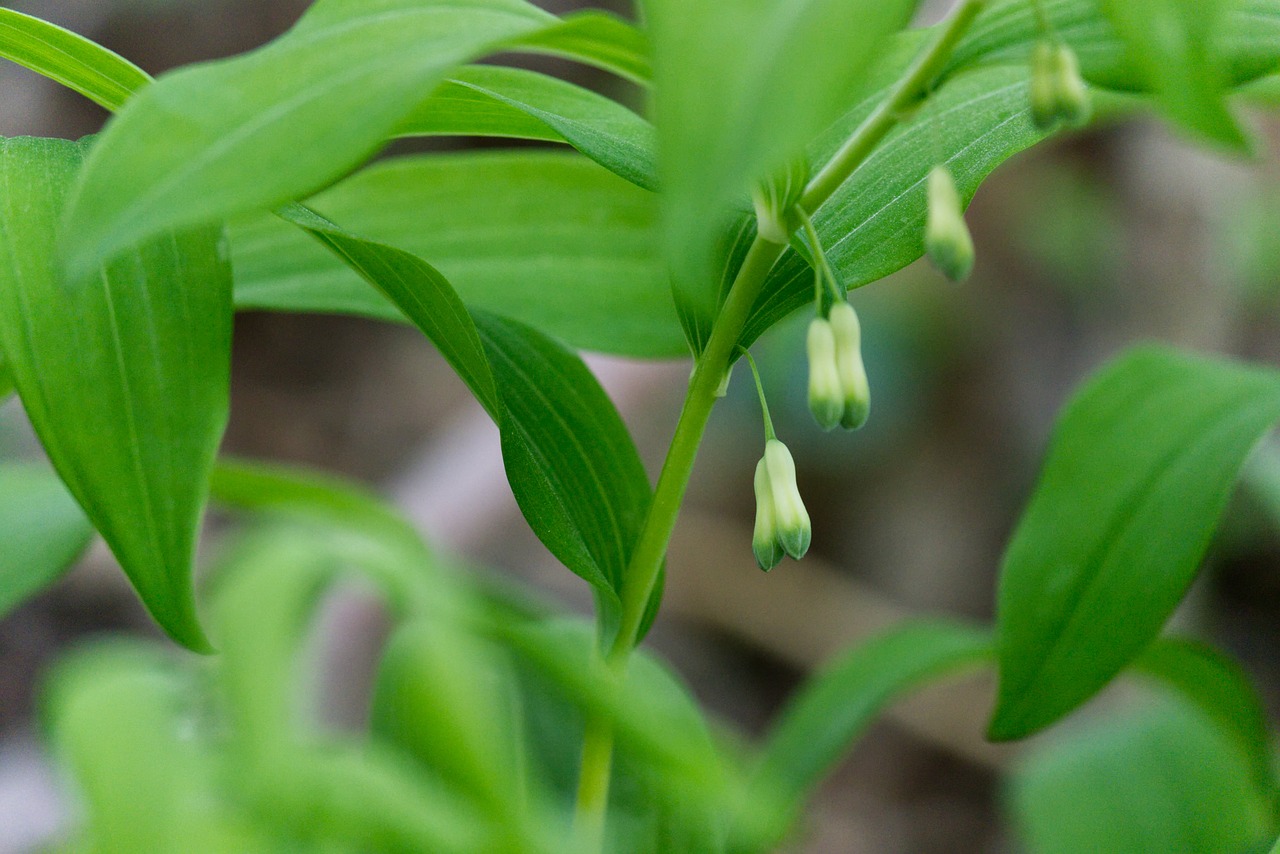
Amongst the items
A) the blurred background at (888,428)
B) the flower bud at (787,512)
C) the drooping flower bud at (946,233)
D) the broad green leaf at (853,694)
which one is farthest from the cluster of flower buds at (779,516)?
the blurred background at (888,428)

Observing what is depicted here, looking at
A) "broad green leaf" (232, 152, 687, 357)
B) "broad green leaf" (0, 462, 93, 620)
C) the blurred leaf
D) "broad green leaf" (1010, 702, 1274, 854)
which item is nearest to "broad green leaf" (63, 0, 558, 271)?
the blurred leaf

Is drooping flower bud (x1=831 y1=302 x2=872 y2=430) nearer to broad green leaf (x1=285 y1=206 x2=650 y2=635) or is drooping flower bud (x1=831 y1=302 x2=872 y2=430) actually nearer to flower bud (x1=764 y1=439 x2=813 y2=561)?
flower bud (x1=764 y1=439 x2=813 y2=561)

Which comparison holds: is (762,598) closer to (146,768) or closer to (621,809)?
(621,809)

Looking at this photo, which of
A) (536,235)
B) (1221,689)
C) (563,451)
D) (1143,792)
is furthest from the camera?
(1143,792)

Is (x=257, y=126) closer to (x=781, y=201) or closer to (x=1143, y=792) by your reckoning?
(x=781, y=201)

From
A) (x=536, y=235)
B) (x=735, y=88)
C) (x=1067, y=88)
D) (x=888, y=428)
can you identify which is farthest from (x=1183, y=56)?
(x=888, y=428)

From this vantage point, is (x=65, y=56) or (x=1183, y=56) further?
(x=65, y=56)
